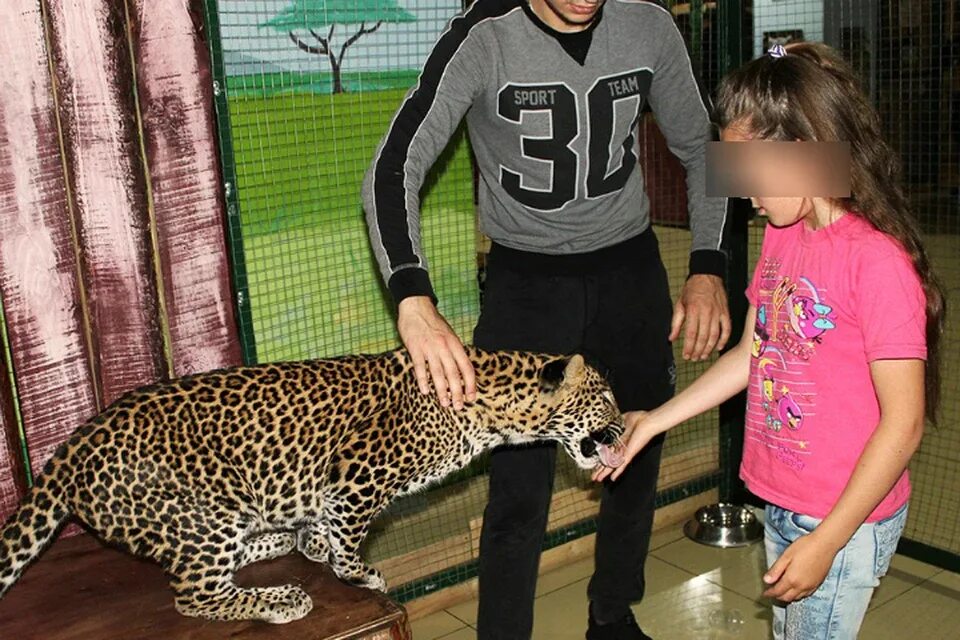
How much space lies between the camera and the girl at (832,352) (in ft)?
5.38

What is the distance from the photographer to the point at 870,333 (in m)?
1.65

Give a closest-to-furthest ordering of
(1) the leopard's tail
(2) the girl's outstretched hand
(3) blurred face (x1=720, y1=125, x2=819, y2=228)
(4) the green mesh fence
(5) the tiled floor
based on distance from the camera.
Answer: (3) blurred face (x1=720, y1=125, x2=819, y2=228) → (1) the leopard's tail → (2) the girl's outstretched hand → (5) the tiled floor → (4) the green mesh fence

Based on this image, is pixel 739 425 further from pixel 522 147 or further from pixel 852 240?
pixel 852 240

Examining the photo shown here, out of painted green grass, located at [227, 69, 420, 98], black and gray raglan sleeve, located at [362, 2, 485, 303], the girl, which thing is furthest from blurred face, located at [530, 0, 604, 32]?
painted green grass, located at [227, 69, 420, 98]

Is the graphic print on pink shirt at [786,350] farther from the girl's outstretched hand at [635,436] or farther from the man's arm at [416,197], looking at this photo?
the man's arm at [416,197]

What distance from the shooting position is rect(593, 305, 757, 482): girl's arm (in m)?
2.06

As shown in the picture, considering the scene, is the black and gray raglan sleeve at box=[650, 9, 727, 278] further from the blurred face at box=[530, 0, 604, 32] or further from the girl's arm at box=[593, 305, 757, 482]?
the girl's arm at box=[593, 305, 757, 482]

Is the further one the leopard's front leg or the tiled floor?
the tiled floor

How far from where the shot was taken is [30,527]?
79.3 inches

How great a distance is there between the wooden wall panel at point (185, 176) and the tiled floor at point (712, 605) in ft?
3.90

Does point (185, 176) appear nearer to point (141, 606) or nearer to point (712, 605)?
point (141, 606)

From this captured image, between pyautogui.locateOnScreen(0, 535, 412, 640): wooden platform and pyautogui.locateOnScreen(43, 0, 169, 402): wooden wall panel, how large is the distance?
19.0 inches

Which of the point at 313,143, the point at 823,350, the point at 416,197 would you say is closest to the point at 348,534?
the point at 416,197

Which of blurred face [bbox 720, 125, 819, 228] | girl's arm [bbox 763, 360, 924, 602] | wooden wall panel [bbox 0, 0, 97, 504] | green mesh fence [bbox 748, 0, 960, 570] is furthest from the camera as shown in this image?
green mesh fence [bbox 748, 0, 960, 570]
